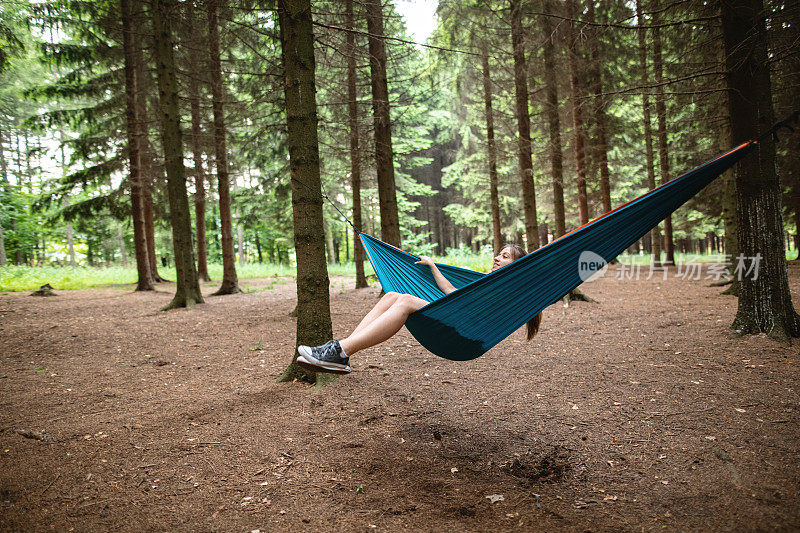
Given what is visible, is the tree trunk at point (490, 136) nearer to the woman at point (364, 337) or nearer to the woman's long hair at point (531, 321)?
the woman's long hair at point (531, 321)

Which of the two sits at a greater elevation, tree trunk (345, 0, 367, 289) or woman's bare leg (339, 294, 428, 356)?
tree trunk (345, 0, 367, 289)

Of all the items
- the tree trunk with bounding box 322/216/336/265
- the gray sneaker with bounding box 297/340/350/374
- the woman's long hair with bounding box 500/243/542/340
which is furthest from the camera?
the tree trunk with bounding box 322/216/336/265

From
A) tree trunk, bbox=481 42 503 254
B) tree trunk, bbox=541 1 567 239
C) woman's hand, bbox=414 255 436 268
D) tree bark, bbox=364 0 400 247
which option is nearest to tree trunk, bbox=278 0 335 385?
woman's hand, bbox=414 255 436 268

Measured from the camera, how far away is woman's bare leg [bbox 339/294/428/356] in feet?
5.80

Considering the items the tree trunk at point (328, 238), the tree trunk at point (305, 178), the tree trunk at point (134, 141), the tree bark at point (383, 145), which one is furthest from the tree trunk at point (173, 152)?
the tree trunk at point (305, 178)

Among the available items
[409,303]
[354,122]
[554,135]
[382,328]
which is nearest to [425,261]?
[409,303]

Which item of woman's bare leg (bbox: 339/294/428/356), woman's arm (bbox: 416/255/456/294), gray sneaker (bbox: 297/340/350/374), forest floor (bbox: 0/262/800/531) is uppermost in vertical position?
woman's arm (bbox: 416/255/456/294)

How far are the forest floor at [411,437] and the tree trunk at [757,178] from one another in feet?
0.84

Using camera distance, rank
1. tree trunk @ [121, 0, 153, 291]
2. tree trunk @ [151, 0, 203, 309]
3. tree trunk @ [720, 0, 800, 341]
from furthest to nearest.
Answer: tree trunk @ [121, 0, 153, 291], tree trunk @ [151, 0, 203, 309], tree trunk @ [720, 0, 800, 341]

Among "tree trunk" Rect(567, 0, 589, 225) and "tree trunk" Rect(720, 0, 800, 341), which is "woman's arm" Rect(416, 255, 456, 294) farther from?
"tree trunk" Rect(567, 0, 589, 225)

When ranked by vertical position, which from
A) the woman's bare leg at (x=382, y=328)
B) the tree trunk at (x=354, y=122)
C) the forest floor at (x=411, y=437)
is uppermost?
the tree trunk at (x=354, y=122)

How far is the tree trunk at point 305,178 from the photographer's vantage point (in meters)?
2.39

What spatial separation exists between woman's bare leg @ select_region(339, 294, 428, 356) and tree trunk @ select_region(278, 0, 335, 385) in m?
0.65

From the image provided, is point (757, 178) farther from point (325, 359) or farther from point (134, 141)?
point (134, 141)
